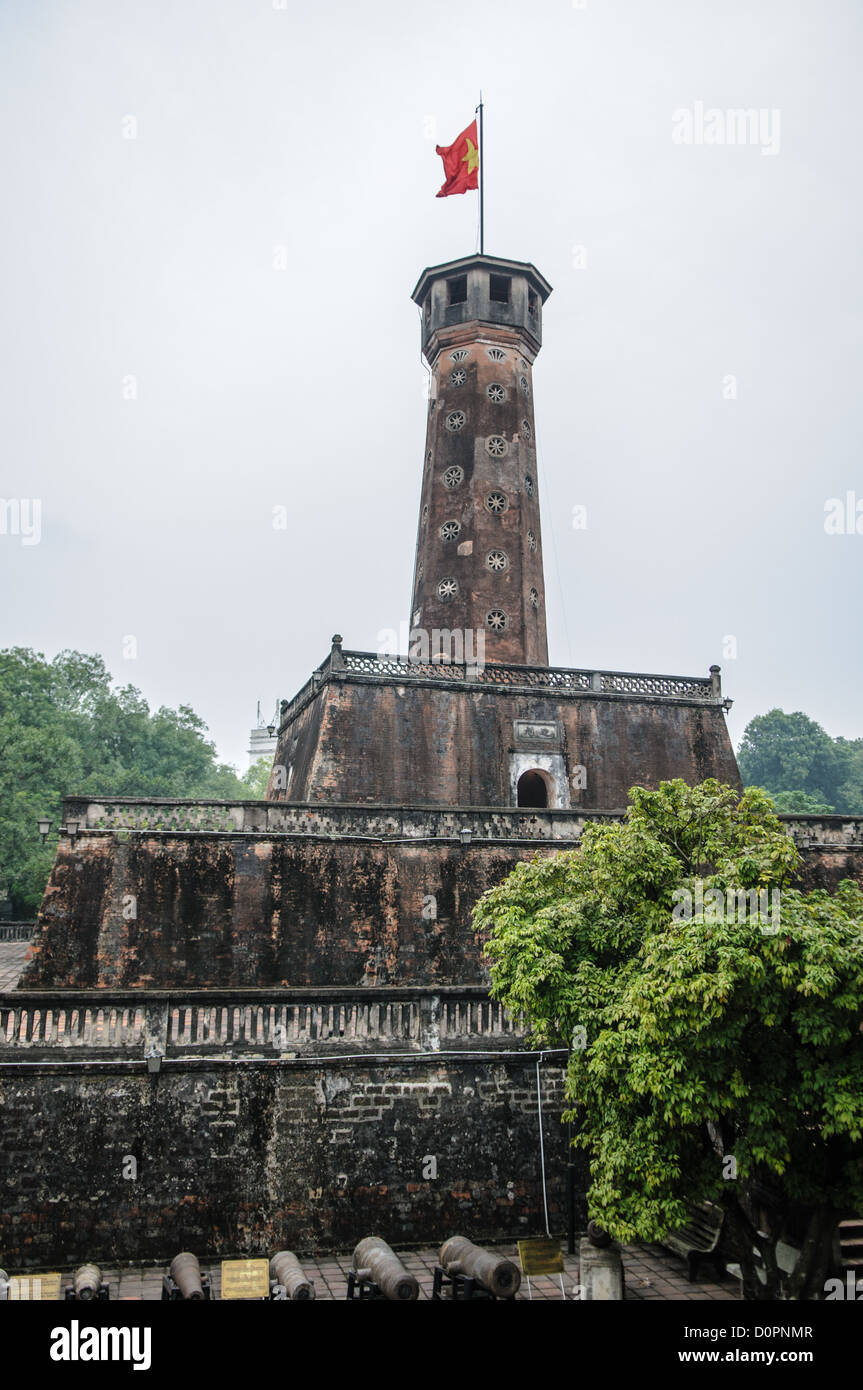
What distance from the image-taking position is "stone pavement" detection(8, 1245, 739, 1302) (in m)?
10.6

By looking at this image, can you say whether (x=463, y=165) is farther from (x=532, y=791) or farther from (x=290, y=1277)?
(x=290, y=1277)

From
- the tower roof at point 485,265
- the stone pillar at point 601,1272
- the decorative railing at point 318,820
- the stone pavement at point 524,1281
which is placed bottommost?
the stone pavement at point 524,1281

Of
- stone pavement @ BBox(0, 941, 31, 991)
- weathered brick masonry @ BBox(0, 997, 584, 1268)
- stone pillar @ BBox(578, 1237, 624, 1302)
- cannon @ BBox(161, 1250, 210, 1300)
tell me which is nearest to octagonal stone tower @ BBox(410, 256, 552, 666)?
stone pavement @ BBox(0, 941, 31, 991)

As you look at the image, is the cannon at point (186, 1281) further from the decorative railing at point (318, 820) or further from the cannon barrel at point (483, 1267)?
the decorative railing at point (318, 820)

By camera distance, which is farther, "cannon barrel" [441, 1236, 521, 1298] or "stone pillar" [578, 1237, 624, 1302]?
"stone pillar" [578, 1237, 624, 1302]

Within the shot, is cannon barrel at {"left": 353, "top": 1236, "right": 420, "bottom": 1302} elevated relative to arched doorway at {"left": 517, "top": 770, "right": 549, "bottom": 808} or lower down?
lower down

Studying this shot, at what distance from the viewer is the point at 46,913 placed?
16.6 meters

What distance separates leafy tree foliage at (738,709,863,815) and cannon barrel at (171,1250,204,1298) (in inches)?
1978

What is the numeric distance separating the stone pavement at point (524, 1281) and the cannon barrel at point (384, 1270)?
1.53ft

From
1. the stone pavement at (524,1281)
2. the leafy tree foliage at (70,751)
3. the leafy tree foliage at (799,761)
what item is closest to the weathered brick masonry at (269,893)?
the stone pavement at (524,1281)

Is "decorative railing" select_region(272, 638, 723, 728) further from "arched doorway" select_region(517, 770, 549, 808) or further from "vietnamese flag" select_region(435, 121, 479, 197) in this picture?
"vietnamese flag" select_region(435, 121, 479, 197)

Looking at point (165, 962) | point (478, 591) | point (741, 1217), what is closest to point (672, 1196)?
point (741, 1217)

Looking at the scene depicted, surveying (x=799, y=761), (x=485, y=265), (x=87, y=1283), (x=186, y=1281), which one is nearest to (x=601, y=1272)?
(x=186, y=1281)

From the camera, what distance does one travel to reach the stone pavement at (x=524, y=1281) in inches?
417
